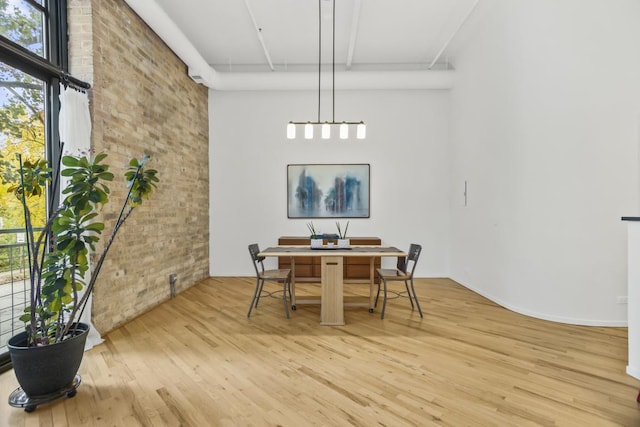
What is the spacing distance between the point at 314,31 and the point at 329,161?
2.30 m

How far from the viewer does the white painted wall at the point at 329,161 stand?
6.56 metres

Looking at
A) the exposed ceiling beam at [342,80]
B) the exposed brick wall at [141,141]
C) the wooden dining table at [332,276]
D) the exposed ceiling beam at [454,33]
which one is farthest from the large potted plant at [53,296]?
the exposed ceiling beam at [454,33]

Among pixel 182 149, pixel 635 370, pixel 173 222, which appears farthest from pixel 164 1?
pixel 635 370

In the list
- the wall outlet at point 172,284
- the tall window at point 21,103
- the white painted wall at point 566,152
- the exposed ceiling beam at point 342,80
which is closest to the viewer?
the tall window at point 21,103

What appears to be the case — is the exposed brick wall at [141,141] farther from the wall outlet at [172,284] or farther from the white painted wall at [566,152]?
the white painted wall at [566,152]

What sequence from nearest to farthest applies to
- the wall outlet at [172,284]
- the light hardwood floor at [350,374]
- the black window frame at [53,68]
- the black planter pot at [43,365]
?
1. the light hardwood floor at [350,374]
2. the black planter pot at [43,365]
3. the black window frame at [53,68]
4. the wall outlet at [172,284]

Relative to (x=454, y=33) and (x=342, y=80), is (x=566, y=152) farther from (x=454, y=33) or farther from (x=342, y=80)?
(x=342, y=80)

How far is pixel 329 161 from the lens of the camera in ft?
21.7

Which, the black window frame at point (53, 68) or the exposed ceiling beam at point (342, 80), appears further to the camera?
the exposed ceiling beam at point (342, 80)

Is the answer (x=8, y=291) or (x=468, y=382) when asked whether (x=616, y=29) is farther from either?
(x=8, y=291)

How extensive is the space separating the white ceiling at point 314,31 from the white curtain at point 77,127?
6.93 ft

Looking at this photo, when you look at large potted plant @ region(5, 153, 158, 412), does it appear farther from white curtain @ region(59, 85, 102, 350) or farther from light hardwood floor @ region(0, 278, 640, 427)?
white curtain @ region(59, 85, 102, 350)

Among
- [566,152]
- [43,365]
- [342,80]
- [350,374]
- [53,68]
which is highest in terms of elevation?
[342,80]

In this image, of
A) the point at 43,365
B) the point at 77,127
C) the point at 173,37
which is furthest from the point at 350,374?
the point at 173,37
